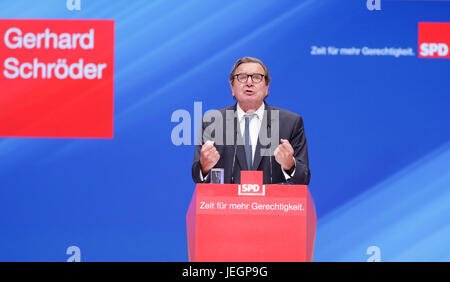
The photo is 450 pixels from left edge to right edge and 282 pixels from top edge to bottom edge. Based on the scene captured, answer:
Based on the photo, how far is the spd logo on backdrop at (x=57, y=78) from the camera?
13.5 feet

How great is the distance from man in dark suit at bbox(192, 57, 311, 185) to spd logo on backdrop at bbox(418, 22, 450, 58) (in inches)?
45.9

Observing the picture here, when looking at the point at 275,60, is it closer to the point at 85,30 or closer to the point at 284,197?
the point at 85,30

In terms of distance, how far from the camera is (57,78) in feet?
13.5

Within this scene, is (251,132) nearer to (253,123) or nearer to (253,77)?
(253,123)

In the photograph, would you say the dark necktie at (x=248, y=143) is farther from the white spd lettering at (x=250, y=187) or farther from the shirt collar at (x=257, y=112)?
the white spd lettering at (x=250, y=187)

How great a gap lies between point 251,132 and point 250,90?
0.90 ft

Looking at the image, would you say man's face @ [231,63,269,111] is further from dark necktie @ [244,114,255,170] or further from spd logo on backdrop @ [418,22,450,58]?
spd logo on backdrop @ [418,22,450,58]

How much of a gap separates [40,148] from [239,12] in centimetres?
178

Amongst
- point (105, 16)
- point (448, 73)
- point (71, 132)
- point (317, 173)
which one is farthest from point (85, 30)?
point (448, 73)

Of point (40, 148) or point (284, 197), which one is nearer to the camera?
point (284, 197)

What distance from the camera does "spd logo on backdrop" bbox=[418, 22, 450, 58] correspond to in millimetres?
4105

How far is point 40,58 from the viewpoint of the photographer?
412cm

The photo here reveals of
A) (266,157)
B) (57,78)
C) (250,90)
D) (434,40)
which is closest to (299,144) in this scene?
(266,157)

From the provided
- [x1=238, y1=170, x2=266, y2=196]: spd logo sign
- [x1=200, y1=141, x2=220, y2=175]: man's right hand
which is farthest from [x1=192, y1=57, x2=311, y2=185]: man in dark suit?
[x1=238, y1=170, x2=266, y2=196]: spd logo sign
